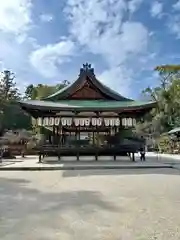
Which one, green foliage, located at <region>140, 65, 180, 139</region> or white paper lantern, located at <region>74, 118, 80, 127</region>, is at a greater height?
green foliage, located at <region>140, 65, 180, 139</region>

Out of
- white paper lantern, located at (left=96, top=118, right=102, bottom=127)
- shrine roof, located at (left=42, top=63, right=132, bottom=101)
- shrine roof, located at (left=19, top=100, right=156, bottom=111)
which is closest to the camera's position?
shrine roof, located at (left=19, top=100, right=156, bottom=111)

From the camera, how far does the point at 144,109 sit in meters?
21.5

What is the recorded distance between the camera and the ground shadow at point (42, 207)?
18.1 ft

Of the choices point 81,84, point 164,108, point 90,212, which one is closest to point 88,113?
point 81,84

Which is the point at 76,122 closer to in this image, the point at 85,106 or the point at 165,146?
the point at 85,106

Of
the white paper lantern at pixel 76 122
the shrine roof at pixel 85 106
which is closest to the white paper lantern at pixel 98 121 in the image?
the shrine roof at pixel 85 106

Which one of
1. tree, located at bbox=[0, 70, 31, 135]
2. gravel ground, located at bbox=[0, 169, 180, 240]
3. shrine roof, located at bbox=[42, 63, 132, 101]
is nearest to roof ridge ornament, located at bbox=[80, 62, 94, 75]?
shrine roof, located at bbox=[42, 63, 132, 101]

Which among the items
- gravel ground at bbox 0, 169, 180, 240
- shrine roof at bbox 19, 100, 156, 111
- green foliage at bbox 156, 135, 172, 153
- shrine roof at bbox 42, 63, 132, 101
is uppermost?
shrine roof at bbox 42, 63, 132, 101

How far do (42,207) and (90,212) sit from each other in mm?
1098

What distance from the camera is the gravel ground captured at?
196 inches

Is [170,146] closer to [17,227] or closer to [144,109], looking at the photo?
[144,109]

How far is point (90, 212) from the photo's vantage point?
21.4 feet

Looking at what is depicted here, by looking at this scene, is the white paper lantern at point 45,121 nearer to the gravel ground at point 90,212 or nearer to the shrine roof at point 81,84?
the shrine roof at point 81,84

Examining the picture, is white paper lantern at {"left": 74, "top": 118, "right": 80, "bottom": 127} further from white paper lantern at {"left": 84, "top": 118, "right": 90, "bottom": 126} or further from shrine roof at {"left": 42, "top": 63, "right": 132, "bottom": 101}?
shrine roof at {"left": 42, "top": 63, "right": 132, "bottom": 101}
